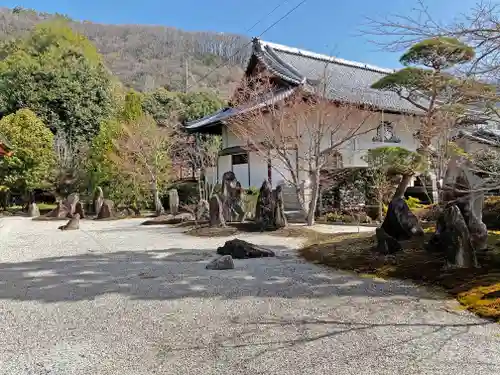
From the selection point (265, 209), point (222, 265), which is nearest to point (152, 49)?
point (265, 209)

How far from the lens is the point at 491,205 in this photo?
855 cm

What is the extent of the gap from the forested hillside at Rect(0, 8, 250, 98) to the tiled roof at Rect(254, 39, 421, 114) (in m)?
16.7

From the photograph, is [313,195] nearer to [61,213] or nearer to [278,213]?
[278,213]

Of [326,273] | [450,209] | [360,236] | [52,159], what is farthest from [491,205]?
[52,159]

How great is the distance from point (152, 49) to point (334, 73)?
38.4 meters

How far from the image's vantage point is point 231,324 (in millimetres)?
3197

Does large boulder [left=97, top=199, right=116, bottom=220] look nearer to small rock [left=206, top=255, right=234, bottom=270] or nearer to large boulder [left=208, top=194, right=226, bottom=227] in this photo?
large boulder [left=208, top=194, right=226, bottom=227]

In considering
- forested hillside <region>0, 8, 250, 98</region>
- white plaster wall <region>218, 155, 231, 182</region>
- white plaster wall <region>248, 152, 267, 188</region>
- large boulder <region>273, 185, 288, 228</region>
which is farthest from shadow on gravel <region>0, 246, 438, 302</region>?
forested hillside <region>0, 8, 250, 98</region>

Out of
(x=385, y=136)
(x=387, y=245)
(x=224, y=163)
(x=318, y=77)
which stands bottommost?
(x=387, y=245)

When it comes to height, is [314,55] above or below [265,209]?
above

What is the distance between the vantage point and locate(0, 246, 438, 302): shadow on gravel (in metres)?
4.11

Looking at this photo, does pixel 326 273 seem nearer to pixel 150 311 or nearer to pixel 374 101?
pixel 150 311

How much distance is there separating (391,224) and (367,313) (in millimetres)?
3463

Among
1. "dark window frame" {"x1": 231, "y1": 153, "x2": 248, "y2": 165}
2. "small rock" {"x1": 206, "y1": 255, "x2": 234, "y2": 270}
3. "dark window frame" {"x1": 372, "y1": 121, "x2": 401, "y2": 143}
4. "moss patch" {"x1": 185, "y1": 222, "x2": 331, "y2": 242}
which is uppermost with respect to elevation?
"dark window frame" {"x1": 372, "y1": 121, "x2": 401, "y2": 143}
